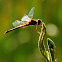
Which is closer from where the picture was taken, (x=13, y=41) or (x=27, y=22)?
(x=27, y=22)

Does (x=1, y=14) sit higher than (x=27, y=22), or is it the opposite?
(x=1, y=14)

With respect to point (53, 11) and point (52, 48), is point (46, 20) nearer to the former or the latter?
point (53, 11)

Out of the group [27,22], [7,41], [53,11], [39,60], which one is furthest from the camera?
[53,11]

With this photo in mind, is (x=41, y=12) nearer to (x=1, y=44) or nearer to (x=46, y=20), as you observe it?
(x=46, y=20)

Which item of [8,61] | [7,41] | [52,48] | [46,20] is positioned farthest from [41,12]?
[52,48]

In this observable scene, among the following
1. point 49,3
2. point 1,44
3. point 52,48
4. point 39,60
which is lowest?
point 52,48

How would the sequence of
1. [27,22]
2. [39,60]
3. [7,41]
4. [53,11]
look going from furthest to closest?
[53,11], [7,41], [39,60], [27,22]
